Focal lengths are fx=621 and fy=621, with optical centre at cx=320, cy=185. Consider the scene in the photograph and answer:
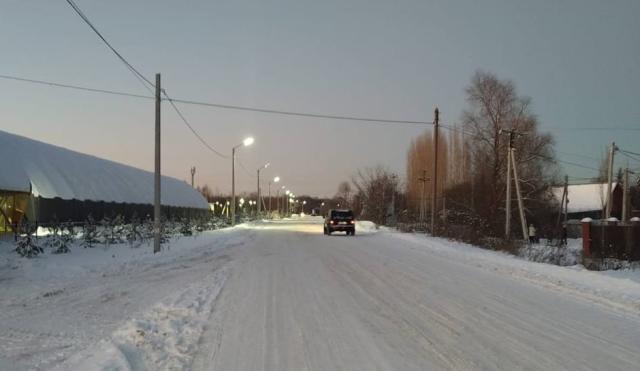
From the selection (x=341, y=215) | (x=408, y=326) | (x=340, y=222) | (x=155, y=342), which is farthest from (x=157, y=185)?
(x=341, y=215)

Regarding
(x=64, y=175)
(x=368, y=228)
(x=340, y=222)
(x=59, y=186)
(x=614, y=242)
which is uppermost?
(x=64, y=175)

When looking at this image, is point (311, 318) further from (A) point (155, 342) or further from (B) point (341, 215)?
(B) point (341, 215)

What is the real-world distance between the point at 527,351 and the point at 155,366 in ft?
15.1

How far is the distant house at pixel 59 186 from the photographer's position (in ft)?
92.5

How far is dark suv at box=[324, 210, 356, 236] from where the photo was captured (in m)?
45.5

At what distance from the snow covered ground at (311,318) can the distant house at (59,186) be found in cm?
1021

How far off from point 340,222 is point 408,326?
35934mm


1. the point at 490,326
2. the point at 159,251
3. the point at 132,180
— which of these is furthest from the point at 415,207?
the point at 490,326

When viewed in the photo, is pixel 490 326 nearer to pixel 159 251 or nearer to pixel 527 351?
pixel 527 351

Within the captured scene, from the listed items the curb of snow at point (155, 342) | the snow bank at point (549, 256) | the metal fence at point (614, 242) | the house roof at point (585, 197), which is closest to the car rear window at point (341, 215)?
the snow bank at point (549, 256)

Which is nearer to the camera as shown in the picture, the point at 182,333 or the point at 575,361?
the point at 575,361

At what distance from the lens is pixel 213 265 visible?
20.2 meters

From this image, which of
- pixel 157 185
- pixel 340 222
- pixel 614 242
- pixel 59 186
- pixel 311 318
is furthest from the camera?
pixel 340 222

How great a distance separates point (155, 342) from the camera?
26.5 ft
